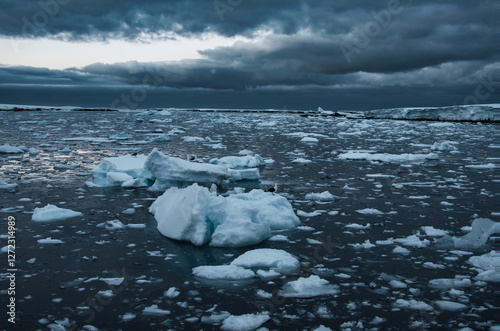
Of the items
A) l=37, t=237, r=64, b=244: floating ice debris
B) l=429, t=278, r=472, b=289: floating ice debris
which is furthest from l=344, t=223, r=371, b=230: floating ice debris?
l=37, t=237, r=64, b=244: floating ice debris

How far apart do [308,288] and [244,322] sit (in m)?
0.79

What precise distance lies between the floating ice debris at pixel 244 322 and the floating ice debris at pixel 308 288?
0.44 m

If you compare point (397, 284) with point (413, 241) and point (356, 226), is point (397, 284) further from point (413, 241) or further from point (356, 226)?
point (356, 226)

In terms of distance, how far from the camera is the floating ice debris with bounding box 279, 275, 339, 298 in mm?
A: 3348

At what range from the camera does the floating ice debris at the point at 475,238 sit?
449 cm

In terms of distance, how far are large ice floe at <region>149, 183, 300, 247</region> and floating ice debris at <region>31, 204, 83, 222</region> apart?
1.32 meters

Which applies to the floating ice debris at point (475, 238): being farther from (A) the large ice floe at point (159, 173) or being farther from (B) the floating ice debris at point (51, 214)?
(B) the floating ice debris at point (51, 214)

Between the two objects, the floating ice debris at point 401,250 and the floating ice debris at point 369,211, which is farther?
the floating ice debris at point 369,211

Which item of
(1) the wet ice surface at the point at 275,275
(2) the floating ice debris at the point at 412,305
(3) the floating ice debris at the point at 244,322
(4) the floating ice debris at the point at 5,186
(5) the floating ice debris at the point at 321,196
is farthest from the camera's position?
(4) the floating ice debris at the point at 5,186

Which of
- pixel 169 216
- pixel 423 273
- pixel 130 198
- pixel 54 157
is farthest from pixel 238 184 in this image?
pixel 54 157

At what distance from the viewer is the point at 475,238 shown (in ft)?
15.0

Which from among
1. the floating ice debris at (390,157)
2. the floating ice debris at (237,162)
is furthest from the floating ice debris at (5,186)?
the floating ice debris at (390,157)

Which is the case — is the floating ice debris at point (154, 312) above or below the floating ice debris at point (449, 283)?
below

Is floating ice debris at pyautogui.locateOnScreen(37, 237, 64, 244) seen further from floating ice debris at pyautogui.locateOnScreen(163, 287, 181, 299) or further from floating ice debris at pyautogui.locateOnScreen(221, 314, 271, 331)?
floating ice debris at pyautogui.locateOnScreen(221, 314, 271, 331)
